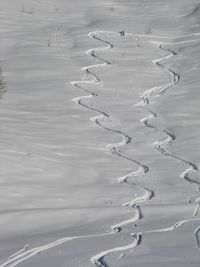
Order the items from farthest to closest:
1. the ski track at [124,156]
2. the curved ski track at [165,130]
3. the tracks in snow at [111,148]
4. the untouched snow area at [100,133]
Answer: the curved ski track at [165,130] → the untouched snow area at [100,133] → the tracks in snow at [111,148] → the ski track at [124,156]

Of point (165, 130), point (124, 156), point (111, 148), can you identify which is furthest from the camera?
point (165, 130)

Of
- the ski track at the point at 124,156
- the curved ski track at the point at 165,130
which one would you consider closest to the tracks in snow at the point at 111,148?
the ski track at the point at 124,156

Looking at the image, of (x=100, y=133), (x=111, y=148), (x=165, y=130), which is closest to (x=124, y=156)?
(x=111, y=148)

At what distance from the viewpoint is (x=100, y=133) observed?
906 centimetres

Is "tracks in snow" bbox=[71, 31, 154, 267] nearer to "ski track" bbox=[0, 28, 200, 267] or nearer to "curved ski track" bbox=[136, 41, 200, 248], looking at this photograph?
"ski track" bbox=[0, 28, 200, 267]

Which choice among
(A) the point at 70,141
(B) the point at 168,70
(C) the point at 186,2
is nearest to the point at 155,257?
(A) the point at 70,141

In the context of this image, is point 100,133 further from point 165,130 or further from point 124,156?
point 124,156

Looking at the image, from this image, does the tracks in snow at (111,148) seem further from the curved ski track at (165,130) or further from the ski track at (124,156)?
the curved ski track at (165,130)

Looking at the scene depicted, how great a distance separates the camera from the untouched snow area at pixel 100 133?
507 centimetres

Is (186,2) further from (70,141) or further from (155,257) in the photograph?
(155,257)

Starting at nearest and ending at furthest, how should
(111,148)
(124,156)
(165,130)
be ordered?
1. (124,156)
2. (111,148)
3. (165,130)

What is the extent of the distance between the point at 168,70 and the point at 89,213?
641 cm

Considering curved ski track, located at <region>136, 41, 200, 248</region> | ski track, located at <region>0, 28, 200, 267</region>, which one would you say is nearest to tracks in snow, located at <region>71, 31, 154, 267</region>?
ski track, located at <region>0, 28, 200, 267</region>

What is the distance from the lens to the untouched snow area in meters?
5.07
